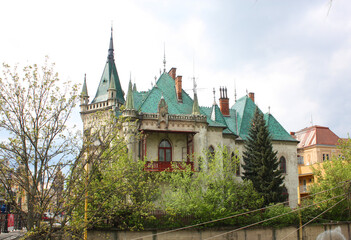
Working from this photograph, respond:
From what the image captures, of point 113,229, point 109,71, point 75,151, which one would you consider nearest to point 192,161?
point 113,229

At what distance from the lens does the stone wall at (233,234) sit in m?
24.8

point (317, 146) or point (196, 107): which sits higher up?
point (196, 107)

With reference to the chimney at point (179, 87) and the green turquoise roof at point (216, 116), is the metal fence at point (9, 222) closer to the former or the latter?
the chimney at point (179, 87)

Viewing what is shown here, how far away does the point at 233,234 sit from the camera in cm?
2689

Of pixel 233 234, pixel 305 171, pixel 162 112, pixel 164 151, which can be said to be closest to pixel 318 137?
pixel 305 171

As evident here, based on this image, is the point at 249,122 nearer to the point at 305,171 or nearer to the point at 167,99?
the point at 167,99

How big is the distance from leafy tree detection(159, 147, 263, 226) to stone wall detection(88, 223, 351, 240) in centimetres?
83

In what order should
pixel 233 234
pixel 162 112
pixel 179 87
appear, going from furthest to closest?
pixel 179 87 → pixel 162 112 → pixel 233 234

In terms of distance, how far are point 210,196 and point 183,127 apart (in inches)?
304

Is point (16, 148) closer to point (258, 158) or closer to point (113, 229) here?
point (113, 229)

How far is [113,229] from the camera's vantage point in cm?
2484

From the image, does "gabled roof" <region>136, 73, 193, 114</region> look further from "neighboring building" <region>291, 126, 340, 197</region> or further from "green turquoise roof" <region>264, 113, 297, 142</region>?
"neighboring building" <region>291, 126, 340, 197</region>

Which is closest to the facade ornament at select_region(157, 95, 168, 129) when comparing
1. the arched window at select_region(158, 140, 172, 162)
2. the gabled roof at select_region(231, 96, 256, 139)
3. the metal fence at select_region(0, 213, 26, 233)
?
the arched window at select_region(158, 140, 172, 162)

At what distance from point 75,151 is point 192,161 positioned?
1609 centimetres
